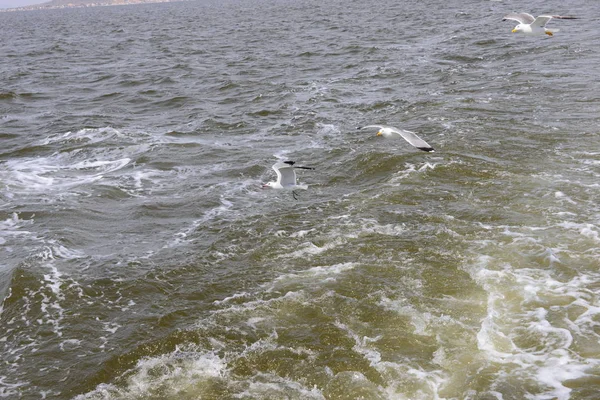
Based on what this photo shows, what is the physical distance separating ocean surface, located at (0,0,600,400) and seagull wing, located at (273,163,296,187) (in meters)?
0.40

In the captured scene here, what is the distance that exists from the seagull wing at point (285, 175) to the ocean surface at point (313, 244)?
15.8 inches

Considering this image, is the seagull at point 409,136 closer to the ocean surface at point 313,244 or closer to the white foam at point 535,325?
the ocean surface at point 313,244

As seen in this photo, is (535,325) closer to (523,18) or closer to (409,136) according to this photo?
(409,136)

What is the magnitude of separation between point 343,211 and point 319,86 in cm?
1245

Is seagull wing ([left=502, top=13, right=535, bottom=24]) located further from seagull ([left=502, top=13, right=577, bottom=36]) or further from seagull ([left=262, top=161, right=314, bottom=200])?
seagull ([left=262, top=161, right=314, bottom=200])

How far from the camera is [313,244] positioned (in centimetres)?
1081

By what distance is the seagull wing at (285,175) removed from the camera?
1250 centimetres

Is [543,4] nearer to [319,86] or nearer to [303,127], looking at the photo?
[319,86]

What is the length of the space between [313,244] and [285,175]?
2.39m

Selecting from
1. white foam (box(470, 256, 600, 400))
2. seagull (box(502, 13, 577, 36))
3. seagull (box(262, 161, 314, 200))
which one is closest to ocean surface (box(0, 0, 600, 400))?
white foam (box(470, 256, 600, 400))

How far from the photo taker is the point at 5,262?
11070 mm

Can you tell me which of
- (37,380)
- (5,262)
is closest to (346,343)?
(37,380)

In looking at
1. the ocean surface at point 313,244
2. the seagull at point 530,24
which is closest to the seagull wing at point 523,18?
the seagull at point 530,24

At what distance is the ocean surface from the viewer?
775 cm
